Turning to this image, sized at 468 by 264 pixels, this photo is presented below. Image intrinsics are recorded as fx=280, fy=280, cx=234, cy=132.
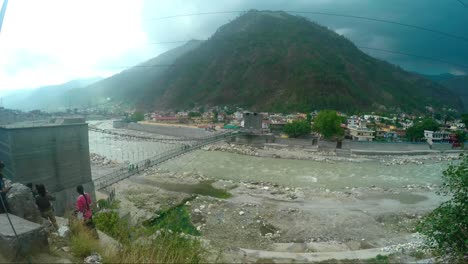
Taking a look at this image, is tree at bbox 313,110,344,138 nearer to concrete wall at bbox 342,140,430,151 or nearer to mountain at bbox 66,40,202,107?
concrete wall at bbox 342,140,430,151

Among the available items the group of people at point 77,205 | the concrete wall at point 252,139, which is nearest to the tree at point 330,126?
the concrete wall at point 252,139

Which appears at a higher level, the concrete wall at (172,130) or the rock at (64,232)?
the rock at (64,232)

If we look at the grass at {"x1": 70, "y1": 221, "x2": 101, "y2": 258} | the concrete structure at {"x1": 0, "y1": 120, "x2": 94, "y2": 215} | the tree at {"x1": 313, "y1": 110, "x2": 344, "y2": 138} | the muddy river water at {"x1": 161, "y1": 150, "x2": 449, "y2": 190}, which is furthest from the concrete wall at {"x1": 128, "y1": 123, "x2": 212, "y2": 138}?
the grass at {"x1": 70, "y1": 221, "x2": 101, "y2": 258}

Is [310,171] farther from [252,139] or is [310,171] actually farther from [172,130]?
[172,130]

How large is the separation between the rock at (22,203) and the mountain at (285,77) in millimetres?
45114

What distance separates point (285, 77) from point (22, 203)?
5659 centimetres

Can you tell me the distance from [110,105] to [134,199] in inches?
2446

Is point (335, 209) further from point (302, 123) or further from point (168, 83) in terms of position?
point (168, 83)

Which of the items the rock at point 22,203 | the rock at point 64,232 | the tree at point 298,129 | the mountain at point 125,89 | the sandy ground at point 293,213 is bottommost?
the sandy ground at point 293,213

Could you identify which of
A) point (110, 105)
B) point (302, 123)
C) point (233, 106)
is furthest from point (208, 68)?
point (302, 123)

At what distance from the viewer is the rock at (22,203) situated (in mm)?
2445

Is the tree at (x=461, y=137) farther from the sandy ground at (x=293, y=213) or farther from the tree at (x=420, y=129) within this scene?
the sandy ground at (x=293, y=213)

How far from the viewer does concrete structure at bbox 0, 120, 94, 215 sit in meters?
6.45

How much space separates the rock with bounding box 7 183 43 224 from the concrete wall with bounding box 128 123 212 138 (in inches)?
913
